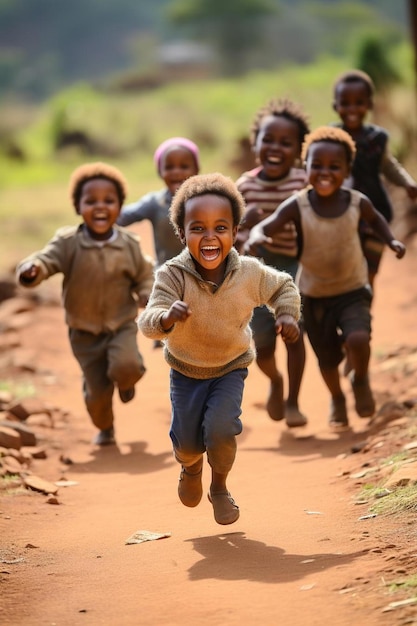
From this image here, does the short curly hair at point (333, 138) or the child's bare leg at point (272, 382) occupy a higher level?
the short curly hair at point (333, 138)

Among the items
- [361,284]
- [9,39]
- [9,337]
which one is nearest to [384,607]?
[361,284]

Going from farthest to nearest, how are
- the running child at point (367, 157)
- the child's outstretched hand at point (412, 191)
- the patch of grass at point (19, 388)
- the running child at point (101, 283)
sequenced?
the patch of grass at point (19, 388)
the running child at point (367, 157)
the child's outstretched hand at point (412, 191)
the running child at point (101, 283)

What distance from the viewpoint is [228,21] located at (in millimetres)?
74375

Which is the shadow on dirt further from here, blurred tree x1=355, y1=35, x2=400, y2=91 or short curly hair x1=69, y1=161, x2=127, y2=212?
blurred tree x1=355, y1=35, x2=400, y2=91

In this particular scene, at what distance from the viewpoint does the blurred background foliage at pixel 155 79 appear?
2219cm

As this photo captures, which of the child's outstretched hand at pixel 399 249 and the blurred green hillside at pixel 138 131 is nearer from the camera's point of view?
the child's outstretched hand at pixel 399 249

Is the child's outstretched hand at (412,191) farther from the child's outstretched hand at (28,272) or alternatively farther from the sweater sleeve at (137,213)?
the child's outstretched hand at (28,272)

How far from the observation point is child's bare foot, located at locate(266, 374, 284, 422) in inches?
289

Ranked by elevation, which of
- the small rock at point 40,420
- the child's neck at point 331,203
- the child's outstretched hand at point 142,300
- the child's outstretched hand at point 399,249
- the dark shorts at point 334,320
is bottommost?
the small rock at point 40,420

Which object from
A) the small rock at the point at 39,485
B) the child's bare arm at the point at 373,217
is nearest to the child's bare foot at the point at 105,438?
the small rock at the point at 39,485

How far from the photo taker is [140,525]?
213 inches

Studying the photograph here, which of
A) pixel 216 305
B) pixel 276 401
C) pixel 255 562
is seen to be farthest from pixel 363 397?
pixel 255 562

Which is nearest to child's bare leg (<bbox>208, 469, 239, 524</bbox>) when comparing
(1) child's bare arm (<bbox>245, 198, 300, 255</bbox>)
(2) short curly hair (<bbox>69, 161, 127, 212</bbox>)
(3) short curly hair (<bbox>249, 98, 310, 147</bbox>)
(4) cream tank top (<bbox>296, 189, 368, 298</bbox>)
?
(1) child's bare arm (<bbox>245, 198, 300, 255</bbox>)

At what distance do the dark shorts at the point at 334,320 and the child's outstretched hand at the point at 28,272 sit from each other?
160 centimetres
